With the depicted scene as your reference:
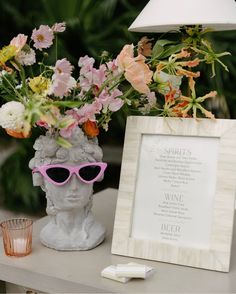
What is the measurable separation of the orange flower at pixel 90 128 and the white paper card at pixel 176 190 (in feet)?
0.37

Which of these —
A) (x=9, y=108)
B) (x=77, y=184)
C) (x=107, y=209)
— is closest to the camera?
(x=9, y=108)

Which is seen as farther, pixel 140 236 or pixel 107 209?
pixel 107 209

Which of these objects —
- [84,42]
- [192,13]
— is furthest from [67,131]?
[84,42]

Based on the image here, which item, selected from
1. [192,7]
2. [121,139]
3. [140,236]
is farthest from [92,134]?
[121,139]

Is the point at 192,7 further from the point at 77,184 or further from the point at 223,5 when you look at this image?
the point at 77,184

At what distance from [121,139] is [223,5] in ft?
3.74

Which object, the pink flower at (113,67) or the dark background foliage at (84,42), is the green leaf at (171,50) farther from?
the dark background foliage at (84,42)

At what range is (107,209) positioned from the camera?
1308 mm

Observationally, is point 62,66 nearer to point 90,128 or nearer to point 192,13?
point 90,128

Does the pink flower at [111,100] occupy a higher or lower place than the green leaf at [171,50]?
lower

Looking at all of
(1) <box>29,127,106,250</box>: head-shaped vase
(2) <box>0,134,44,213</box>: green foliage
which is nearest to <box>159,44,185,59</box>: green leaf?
(1) <box>29,127,106,250</box>: head-shaped vase

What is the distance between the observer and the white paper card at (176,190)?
0.92 meters

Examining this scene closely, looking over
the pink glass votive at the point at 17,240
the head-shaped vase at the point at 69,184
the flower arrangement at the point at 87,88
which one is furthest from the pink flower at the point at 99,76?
the pink glass votive at the point at 17,240

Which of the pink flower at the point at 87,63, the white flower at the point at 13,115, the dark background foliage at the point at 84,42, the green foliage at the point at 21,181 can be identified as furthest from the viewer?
the green foliage at the point at 21,181
